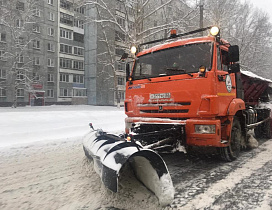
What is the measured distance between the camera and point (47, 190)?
360 cm

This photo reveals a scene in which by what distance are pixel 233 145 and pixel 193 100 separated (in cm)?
181

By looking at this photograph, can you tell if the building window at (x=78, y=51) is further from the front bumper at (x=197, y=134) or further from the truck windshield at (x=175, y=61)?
the front bumper at (x=197, y=134)

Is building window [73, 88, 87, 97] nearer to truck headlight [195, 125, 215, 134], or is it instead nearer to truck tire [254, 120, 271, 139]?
truck tire [254, 120, 271, 139]

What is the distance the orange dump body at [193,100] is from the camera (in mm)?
4422

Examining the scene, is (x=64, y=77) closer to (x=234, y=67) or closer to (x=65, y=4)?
(x=65, y=4)

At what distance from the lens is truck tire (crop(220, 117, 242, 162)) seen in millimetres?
5033

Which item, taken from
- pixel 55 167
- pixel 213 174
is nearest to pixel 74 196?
pixel 55 167

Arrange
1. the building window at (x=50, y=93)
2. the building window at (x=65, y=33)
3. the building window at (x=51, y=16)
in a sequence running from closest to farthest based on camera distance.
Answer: the building window at (x=51, y=16) → the building window at (x=50, y=93) → the building window at (x=65, y=33)

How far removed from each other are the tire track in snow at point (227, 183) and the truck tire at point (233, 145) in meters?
0.34

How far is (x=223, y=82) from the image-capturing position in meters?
4.80

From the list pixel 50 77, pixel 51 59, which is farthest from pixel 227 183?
pixel 51 59

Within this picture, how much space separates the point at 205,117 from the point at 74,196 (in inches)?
109

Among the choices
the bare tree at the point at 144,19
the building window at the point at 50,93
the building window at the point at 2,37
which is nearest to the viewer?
the bare tree at the point at 144,19

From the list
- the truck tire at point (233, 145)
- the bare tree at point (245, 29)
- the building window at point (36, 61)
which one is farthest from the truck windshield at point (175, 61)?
the building window at point (36, 61)
